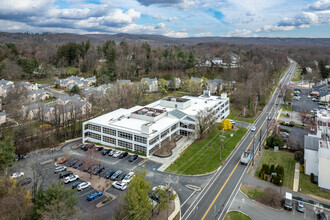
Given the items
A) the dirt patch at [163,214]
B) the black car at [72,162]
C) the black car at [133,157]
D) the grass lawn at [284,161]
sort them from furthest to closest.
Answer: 1. the black car at [133,157]
2. the black car at [72,162]
3. the grass lawn at [284,161]
4. the dirt patch at [163,214]

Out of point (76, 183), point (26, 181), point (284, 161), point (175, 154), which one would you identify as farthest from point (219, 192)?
point (26, 181)

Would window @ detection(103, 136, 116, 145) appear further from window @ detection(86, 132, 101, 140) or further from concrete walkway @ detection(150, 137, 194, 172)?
concrete walkway @ detection(150, 137, 194, 172)

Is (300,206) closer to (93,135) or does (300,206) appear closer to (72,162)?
(72,162)

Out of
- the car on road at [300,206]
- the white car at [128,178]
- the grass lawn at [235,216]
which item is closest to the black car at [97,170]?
the white car at [128,178]

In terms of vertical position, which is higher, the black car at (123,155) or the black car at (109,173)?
the black car at (123,155)

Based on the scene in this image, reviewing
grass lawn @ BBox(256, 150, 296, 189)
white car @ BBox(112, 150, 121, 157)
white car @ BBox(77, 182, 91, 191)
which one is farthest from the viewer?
white car @ BBox(112, 150, 121, 157)

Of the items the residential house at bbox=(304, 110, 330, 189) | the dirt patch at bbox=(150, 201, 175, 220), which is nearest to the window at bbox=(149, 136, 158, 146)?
the dirt patch at bbox=(150, 201, 175, 220)

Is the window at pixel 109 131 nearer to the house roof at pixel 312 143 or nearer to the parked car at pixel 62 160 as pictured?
the parked car at pixel 62 160
